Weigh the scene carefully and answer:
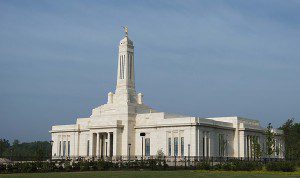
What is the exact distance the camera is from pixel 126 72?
257 feet

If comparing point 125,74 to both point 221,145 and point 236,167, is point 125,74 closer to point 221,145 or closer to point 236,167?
point 221,145

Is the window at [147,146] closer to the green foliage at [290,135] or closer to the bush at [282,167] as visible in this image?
the bush at [282,167]

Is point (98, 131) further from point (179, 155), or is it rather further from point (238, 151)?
point (238, 151)

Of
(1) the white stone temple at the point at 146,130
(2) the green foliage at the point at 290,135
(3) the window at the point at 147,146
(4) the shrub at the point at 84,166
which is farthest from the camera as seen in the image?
(2) the green foliage at the point at 290,135

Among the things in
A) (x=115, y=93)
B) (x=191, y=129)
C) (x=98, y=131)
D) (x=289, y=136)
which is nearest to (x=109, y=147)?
(x=98, y=131)

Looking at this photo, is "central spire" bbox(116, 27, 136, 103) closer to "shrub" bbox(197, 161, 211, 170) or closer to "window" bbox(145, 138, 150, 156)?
"window" bbox(145, 138, 150, 156)

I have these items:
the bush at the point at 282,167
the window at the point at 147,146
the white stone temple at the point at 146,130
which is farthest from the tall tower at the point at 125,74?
the bush at the point at 282,167

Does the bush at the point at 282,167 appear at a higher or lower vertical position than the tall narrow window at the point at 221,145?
lower

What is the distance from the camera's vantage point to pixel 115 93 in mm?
79250

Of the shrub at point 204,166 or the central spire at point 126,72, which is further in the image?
the central spire at point 126,72

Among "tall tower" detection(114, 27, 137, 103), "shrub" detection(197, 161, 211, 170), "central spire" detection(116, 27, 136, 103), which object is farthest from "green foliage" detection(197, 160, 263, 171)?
"central spire" detection(116, 27, 136, 103)

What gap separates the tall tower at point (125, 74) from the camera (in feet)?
255

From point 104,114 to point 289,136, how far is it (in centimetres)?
5304

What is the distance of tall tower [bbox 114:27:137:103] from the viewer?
77625 millimetres
